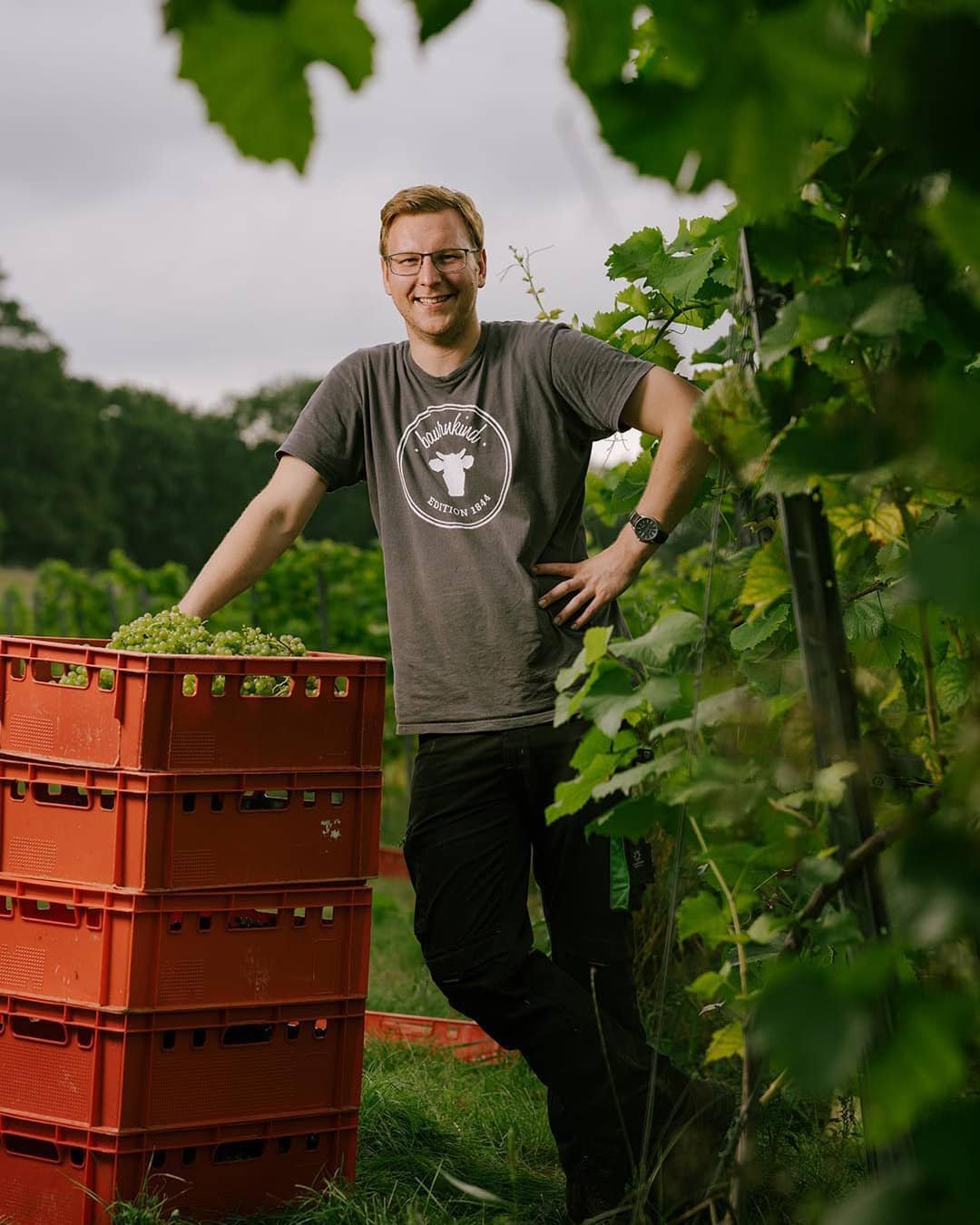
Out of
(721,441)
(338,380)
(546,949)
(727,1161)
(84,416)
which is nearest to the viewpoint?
(721,441)

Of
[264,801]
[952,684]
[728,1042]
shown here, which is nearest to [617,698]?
[728,1042]

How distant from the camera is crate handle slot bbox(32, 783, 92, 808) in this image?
2865 millimetres

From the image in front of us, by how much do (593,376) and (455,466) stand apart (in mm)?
360

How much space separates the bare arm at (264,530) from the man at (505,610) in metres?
0.01

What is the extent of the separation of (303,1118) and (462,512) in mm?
1300

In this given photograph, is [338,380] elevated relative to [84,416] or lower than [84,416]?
lower

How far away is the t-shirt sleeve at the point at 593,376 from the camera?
9.78 feet

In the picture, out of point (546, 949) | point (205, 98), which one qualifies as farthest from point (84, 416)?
point (205, 98)

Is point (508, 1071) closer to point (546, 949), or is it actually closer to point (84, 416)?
point (546, 949)

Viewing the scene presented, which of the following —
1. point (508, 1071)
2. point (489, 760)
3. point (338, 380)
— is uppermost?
point (338, 380)

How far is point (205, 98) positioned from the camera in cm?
85

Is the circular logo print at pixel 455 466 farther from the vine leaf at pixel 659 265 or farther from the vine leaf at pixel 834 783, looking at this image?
the vine leaf at pixel 834 783

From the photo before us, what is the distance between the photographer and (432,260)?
3.20 metres

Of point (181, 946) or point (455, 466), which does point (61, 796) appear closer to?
point (181, 946)
